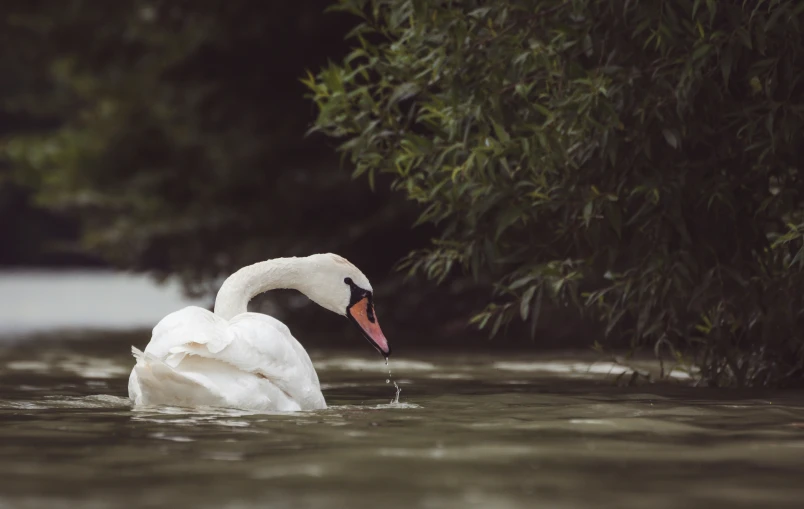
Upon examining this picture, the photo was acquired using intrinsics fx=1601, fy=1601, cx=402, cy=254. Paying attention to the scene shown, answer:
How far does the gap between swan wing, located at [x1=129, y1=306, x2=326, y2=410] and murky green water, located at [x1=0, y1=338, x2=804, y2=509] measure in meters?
Result: 0.17

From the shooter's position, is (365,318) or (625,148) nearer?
(365,318)

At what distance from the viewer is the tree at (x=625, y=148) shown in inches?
417

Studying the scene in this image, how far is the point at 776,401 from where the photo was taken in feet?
33.8

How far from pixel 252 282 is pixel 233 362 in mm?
1816

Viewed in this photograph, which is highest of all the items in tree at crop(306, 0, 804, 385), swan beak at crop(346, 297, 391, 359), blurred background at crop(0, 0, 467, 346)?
blurred background at crop(0, 0, 467, 346)

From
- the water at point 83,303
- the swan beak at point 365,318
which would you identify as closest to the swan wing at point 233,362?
the swan beak at point 365,318

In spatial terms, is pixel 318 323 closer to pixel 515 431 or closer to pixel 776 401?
pixel 776 401

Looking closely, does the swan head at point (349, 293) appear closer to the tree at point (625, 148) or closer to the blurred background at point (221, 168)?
the tree at point (625, 148)

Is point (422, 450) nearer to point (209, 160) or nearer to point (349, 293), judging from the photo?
point (349, 293)

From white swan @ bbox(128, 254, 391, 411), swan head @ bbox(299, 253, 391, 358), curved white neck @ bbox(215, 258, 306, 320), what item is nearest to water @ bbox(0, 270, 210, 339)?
curved white neck @ bbox(215, 258, 306, 320)

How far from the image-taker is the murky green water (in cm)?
606

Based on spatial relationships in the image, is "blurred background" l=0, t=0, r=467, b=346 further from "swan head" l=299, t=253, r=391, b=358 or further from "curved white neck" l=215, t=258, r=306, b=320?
"swan head" l=299, t=253, r=391, b=358

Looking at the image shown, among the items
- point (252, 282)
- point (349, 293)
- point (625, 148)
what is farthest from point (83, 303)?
point (625, 148)

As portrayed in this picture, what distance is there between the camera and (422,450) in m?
7.45
